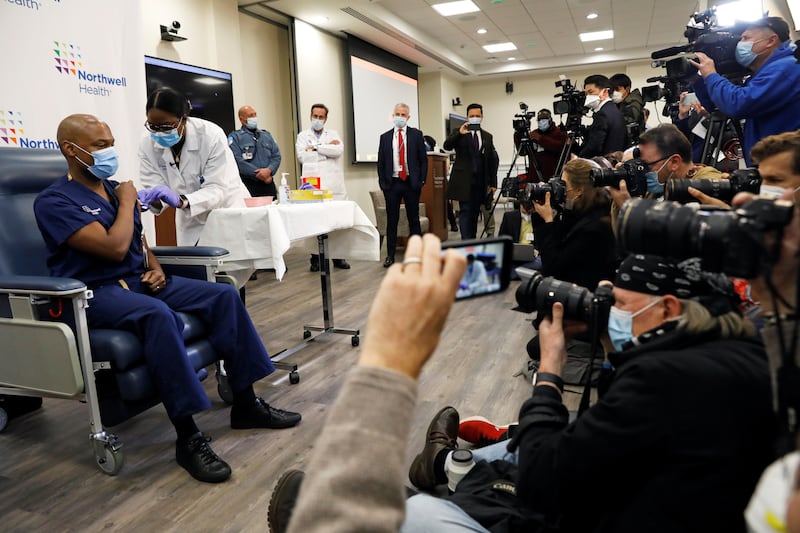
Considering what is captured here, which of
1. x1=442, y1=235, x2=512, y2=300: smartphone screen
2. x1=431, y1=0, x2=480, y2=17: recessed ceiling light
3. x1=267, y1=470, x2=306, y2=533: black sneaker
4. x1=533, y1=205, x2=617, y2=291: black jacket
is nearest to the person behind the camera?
x1=442, y1=235, x2=512, y2=300: smartphone screen

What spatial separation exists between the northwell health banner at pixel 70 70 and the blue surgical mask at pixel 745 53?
9.26 feet

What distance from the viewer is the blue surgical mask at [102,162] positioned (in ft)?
5.74

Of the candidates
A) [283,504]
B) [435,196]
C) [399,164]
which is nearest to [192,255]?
[283,504]

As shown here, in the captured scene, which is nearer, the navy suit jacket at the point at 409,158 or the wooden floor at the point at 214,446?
the wooden floor at the point at 214,446

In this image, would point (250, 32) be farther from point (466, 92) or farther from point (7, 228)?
point (466, 92)

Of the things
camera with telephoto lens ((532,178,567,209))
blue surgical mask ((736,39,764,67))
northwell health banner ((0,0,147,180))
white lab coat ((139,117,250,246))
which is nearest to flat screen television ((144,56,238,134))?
northwell health banner ((0,0,147,180))

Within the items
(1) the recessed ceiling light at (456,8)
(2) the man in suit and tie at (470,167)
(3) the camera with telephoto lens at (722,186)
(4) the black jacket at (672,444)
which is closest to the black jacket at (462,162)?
(2) the man in suit and tie at (470,167)

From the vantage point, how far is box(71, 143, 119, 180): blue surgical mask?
5.74 ft

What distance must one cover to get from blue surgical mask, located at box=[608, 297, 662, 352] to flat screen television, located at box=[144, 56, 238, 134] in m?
3.96

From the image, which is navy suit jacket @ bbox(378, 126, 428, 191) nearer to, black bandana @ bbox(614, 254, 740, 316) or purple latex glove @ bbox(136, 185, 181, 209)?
purple latex glove @ bbox(136, 185, 181, 209)

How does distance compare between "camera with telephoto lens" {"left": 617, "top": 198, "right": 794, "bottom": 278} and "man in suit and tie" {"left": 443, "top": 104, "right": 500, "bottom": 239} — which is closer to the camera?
"camera with telephoto lens" {"left": 617, "top": 198, "right": 794, "bottom": 278}

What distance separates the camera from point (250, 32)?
17.9ft

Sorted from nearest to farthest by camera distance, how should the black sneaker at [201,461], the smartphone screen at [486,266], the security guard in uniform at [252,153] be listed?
the smartphone screen at [486,266] < the black sneaker at [201,461] < the security guard in uniform at [252,153]

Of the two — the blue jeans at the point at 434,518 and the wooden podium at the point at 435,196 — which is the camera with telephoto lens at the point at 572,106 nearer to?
the wooden podium at the point at 435,196
